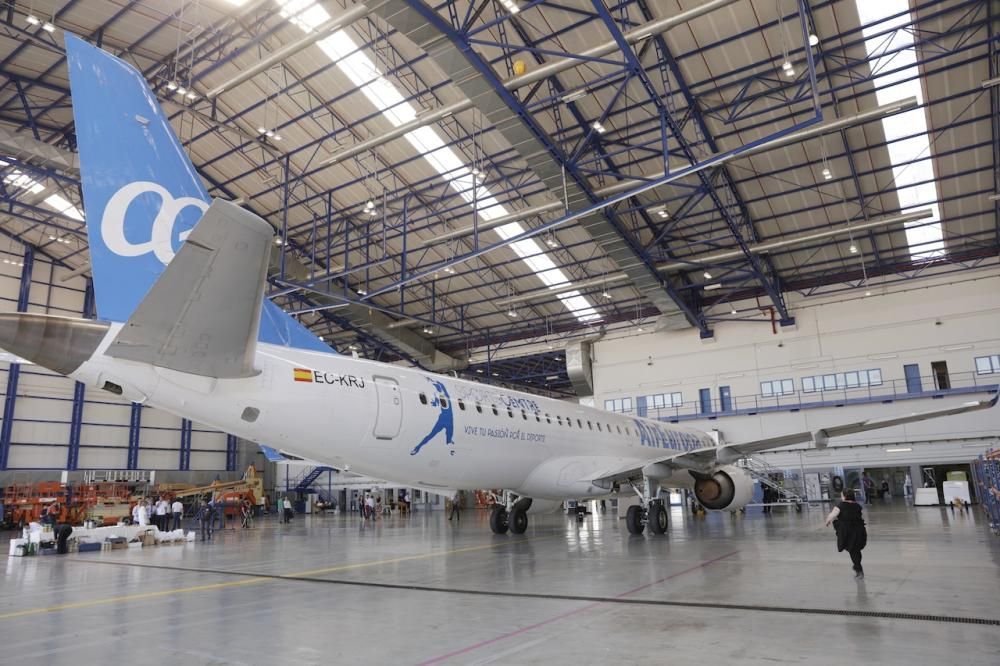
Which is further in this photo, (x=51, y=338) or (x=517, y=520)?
(x=517, y=520)

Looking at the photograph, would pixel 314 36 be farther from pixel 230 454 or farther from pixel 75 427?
pixel 230 454

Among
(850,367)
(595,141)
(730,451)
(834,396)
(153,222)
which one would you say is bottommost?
(730,451)

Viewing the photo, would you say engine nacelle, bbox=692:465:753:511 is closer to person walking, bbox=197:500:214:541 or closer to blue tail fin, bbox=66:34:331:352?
blue tail fin, bbox=66:34:331:352

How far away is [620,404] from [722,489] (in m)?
21.5

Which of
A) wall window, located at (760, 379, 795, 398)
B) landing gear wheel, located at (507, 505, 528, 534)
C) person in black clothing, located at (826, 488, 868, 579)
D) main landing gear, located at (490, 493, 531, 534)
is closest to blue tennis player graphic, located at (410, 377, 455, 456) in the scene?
main landing gear, located at (490, 493, 531, 534)

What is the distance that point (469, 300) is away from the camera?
37.8 metres

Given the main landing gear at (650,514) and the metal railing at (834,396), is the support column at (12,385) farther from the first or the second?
the metal railing at (834,396)

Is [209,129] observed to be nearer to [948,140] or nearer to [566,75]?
[566,75]

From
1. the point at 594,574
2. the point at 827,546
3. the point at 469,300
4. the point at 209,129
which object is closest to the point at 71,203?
the point at 209,129

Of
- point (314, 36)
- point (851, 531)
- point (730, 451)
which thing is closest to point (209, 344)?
point (851, 531)

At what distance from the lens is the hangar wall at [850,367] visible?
1185 inches

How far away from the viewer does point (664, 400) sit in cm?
3734

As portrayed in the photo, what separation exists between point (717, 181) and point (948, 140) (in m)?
8.01

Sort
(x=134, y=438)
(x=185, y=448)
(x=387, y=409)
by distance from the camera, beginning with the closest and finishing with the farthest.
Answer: (x=387, y=409), (x=134, y=438), (x=185, y=448)
